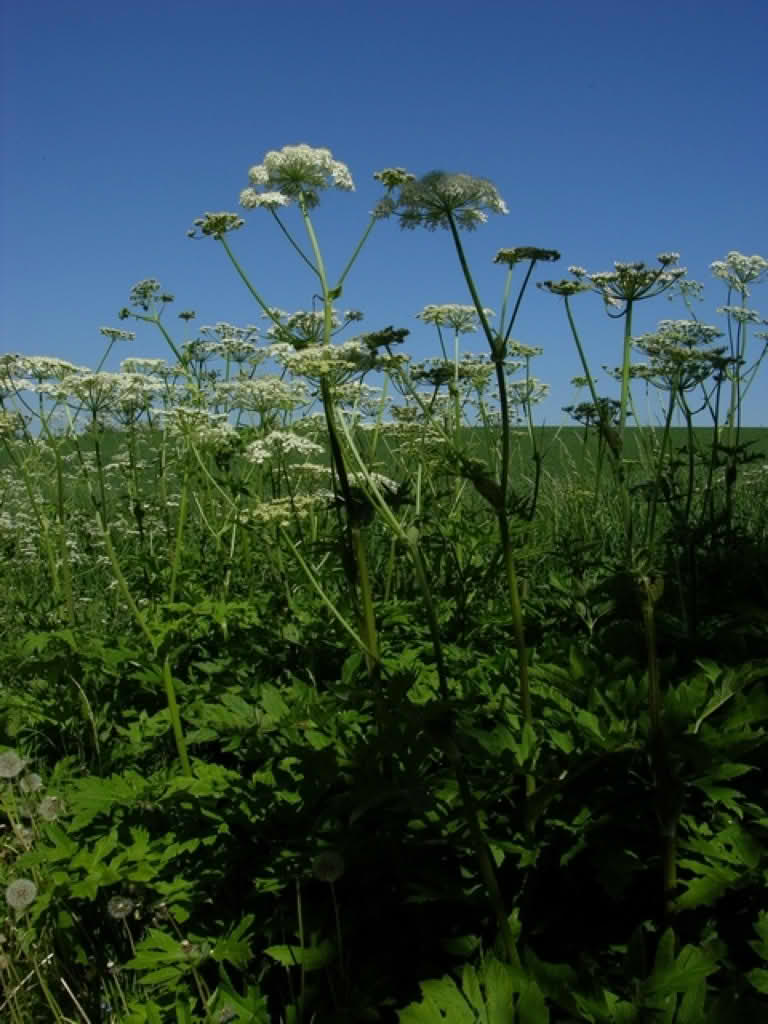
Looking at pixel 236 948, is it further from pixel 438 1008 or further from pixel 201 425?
pixel 201 425

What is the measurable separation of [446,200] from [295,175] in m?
0.81

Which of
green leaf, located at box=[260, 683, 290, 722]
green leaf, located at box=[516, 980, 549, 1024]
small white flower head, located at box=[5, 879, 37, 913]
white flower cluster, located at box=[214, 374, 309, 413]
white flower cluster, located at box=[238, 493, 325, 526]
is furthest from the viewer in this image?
white flower cluster, located at box=[214, 374, 309, 413]

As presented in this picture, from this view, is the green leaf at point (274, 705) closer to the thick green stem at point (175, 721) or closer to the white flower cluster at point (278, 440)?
the thick green stem at point (175, 721)

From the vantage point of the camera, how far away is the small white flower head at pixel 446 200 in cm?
304

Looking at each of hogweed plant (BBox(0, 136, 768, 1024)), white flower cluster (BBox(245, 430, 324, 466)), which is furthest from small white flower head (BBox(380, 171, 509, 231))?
white flower cluster (BBox(245, 430, 324, 466))

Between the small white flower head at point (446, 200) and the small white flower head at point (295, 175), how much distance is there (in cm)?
49

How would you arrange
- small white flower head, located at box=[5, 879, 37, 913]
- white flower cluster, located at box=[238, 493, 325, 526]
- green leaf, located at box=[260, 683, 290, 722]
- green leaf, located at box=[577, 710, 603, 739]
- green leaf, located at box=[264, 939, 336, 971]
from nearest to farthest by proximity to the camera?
green leaf, located at box=[264, 939, 336, 971] < green leaf, located at box=[577, 710, 603, 739] < small white flower head, located at box=[5, 879, 37, 913] < green leaf, located at box=[260, 683, 290, 722] < white flower cluster, located at box=[238, 493, 325, 526]

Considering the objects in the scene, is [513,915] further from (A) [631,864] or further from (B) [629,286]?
(B) [629,286]

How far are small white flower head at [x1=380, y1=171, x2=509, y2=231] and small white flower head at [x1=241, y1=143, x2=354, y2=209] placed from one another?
0.49m

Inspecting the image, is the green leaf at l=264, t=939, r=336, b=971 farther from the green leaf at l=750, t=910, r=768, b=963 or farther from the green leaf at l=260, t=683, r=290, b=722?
the green leaf at l=750, t=910, r=768, b=963

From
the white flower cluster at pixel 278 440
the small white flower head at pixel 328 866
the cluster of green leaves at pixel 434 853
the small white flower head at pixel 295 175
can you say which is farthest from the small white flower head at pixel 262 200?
the small white flower head at pixel 328 866

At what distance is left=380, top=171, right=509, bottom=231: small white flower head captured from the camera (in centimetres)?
304

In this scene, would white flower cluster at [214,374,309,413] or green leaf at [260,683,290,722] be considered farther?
white flower cluster at [214,374,309,413]

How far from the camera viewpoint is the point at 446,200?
10.0 feet
